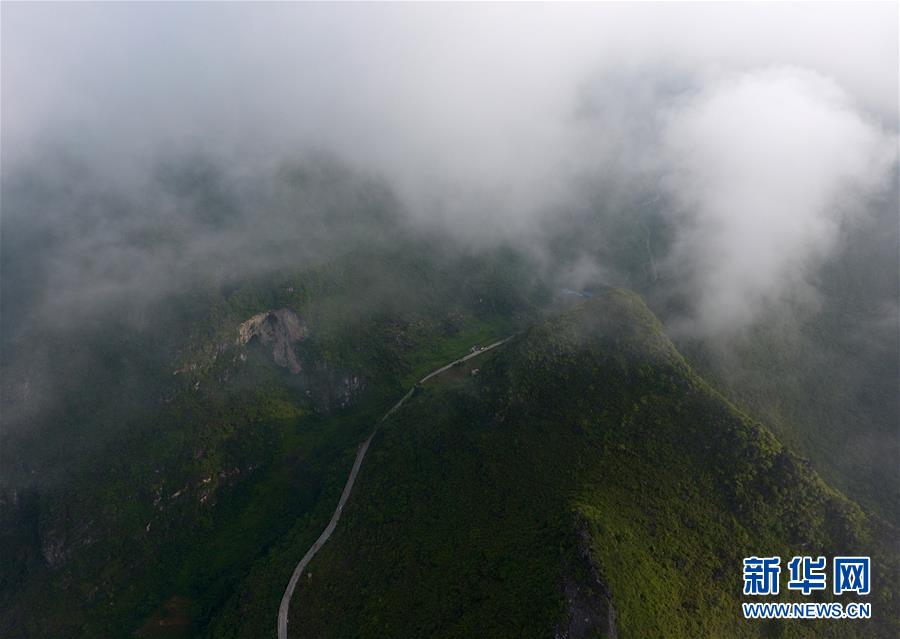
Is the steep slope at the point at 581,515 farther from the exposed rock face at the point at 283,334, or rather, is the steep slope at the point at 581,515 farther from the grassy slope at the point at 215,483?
the exposed rock face at the point at 283,334

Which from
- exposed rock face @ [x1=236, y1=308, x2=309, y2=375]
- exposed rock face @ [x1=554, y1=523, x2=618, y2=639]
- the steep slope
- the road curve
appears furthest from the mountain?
the road curve

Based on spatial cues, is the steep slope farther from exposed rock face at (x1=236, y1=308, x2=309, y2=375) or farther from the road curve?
exposed rock face at (x1=236, y1=308, x2=309, y2=375)

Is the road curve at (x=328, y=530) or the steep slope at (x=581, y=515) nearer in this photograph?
the steep slope at (x=581, y=515)

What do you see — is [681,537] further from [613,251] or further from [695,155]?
[695,155]

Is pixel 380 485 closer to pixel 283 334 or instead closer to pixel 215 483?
pixel 215 483

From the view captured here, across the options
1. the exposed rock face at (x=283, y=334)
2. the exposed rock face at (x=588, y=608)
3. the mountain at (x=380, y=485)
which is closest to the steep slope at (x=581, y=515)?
the exposed rock face at (x=588, y=608)

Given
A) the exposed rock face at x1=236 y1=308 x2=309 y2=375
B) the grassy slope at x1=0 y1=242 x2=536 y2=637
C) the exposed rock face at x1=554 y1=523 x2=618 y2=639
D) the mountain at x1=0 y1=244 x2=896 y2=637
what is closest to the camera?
the exposed rock face at x1=554 y1=523 x2=618 y2=639
